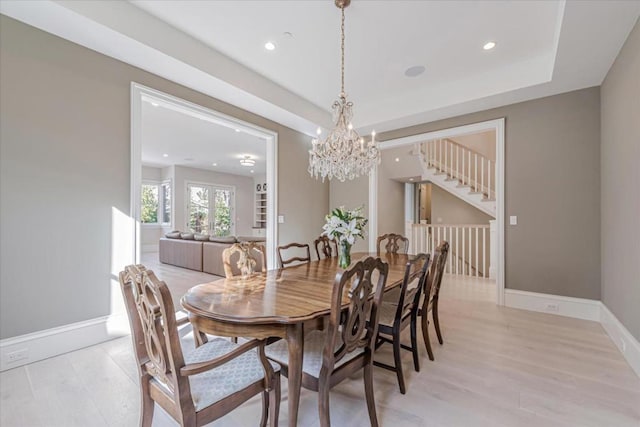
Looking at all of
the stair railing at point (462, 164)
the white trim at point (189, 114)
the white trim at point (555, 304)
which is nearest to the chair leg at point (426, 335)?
the white trim at point (555, 304)

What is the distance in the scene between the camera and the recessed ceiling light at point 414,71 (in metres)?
3.40

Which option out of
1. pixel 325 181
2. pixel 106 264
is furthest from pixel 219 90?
pixel 325 181

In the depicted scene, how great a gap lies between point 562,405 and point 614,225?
76.3 inches

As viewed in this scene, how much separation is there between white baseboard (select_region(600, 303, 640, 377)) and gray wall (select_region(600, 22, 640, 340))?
0.21 feet

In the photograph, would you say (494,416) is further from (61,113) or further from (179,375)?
(61,113)

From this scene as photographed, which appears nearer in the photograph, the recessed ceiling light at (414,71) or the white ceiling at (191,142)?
the recessed ceiling light at (414,71)

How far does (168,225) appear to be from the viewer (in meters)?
9.02

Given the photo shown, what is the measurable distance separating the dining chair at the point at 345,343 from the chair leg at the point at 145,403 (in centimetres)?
57

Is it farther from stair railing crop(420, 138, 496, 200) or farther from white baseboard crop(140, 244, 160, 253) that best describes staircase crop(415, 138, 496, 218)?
white baseboard crop(140, 244, 160, 253)

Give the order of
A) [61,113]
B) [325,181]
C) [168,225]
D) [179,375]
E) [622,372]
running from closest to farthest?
[179,375], [622,372], [61,113], [325,181], [168,225]

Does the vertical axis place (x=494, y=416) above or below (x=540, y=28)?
below

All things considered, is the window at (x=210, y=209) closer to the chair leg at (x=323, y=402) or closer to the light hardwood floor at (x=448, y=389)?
the light hardwood floor at (x=448, y=389)

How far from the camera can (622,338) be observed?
239cm

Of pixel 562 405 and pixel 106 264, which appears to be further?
pixel 106 264
